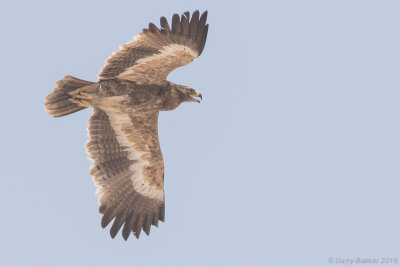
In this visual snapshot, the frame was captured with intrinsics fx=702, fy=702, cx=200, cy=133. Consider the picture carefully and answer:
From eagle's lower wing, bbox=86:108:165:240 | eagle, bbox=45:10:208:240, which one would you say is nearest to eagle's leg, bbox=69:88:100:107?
eagle, bbox=45:10:208:240

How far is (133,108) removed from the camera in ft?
40.6

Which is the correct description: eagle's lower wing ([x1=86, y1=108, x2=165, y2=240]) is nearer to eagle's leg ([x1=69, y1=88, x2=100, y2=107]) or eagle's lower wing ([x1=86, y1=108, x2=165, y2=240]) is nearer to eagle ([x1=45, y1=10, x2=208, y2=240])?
eagle ([x1=45, y1=10, x2=208, y2=240])

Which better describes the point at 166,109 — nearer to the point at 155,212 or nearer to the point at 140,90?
the point at 140,90

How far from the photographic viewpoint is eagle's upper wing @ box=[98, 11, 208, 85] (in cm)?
1134

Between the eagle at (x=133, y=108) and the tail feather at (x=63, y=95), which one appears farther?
the tail feather at (x=63, y=95)

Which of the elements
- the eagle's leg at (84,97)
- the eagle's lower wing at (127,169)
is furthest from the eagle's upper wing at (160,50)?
the eagle's lower wing at (127,169)

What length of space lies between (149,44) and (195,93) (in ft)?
4.70

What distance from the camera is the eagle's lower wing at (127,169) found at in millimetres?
12617

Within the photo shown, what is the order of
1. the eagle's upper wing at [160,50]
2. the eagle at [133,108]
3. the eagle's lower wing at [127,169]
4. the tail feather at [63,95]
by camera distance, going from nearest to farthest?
the eagle's upper wing at [160,50], the eagle at [133,108], the tail feather at [63,95], the eagle's lower wing at [127,169]

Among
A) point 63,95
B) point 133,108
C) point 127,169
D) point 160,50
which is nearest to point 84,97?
point 63,95

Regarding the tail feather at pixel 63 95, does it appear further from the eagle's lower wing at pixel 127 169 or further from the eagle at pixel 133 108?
the eagle's lower wing at pixel 127 169

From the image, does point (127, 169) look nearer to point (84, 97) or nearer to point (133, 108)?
point (133, 108)

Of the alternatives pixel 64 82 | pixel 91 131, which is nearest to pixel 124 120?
pixel 91 131

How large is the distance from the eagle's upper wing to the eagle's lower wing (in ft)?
3.60
